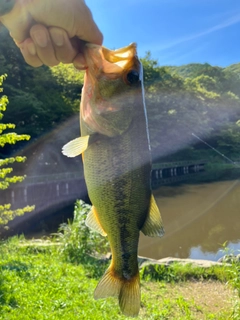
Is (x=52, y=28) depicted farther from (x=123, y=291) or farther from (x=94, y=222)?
(x=123, y=291)

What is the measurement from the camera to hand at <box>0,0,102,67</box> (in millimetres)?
1492

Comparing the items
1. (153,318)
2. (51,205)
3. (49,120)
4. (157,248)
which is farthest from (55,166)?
(153,318)

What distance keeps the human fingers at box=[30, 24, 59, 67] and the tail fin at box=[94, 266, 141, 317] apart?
1.17 m

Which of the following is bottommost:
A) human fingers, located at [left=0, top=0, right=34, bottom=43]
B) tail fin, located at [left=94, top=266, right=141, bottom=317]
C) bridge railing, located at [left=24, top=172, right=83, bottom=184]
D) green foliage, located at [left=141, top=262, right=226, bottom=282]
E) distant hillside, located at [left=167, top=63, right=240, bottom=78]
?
green foliage, located at [left=141, top=262, right=226, bottom=282]

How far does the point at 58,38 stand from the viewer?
62.3 inches

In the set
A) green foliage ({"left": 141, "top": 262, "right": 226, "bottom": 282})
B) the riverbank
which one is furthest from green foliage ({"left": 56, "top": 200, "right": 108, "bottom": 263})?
green foliage ({"left": 141, "top": 262, "right": 226, "bottom": 282})

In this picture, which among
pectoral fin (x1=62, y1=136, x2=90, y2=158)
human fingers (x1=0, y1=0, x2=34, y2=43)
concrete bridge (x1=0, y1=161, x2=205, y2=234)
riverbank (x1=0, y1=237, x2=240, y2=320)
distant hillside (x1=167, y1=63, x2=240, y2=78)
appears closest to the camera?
human fingers (x1=0, y1=0, x2=34, y2=43)

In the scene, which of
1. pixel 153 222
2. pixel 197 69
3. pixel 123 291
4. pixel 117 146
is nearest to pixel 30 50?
pixel 117 146

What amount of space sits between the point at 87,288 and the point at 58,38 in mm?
4590

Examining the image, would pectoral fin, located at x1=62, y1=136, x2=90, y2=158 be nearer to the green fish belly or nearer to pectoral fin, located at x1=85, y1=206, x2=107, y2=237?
the green fish belly

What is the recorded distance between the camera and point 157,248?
10867 millimetres

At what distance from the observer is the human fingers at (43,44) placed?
1.58m

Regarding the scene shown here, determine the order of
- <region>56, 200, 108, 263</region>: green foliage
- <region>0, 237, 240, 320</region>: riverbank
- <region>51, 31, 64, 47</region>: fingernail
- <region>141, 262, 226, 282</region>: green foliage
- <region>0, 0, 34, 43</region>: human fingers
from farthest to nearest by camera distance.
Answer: <region>56, 200, 108, 263</region>: green foliage → <region>141, 262, 226, 282</region>: green foliage → <region>0, 237, 240, 320</region>: riverbank → <region>51, 31, 64, 47</region>: fingernail → <region>0, 0, 34, 43</region>: human fingers

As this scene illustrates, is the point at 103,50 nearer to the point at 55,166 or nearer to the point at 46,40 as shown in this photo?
the point at 46,40
